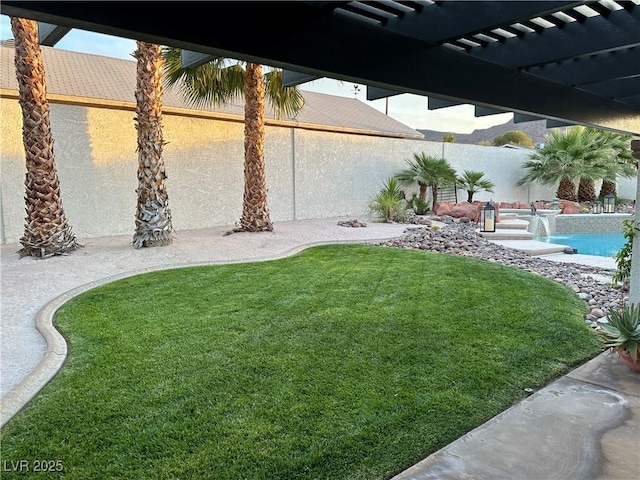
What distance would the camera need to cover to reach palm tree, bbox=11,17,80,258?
24.3 feet

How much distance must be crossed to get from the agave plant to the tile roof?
10777 millimetres

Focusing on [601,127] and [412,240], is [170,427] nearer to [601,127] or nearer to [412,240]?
[601,127]

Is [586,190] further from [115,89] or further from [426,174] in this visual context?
[115,89]

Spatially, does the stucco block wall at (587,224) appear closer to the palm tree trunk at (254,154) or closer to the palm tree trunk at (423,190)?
the palm tree trunk at (423,190)

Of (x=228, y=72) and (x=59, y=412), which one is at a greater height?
(x=228, y=72)

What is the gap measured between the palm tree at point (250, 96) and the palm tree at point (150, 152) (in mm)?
839

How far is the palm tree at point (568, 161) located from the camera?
1939cm

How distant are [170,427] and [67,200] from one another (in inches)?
346

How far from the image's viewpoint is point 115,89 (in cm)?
1215

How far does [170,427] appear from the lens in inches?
118

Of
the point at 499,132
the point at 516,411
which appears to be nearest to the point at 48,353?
the point at 516,411

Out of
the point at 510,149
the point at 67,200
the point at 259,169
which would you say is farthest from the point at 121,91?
the point at 510,149

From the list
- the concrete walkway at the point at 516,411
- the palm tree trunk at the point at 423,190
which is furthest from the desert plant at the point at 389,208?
the concrete walkway at the point at 516,411

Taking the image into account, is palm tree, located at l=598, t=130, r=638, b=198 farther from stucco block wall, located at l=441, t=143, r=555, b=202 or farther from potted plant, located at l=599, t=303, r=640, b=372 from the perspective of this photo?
potted plant, located at l=599, t=303, r=640, b=372
